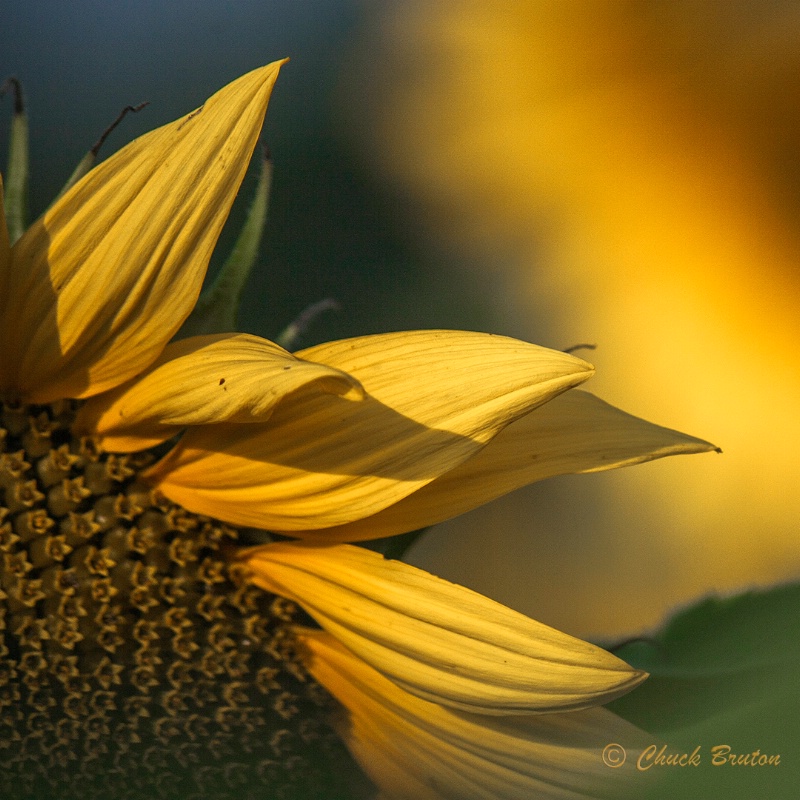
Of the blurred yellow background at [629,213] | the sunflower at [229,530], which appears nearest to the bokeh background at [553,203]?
the blurred yellow background at [629,213]

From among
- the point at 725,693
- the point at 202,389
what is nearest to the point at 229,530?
the point at 202,389

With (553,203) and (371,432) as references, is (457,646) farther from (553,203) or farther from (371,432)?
(553,203)

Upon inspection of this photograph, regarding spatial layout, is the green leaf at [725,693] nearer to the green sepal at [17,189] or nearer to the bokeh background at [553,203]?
the bokeh background at [553,203]

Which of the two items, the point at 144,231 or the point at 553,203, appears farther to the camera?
the point at 553,203

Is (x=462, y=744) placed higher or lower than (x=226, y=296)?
lower

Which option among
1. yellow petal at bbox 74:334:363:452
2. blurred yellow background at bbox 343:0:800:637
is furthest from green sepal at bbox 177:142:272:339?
blurred yellow background at bbox 343:0:800:637
